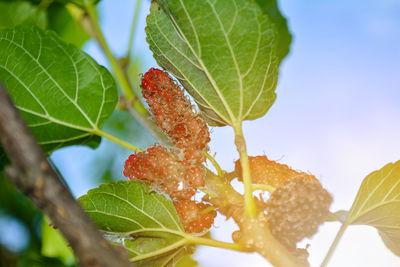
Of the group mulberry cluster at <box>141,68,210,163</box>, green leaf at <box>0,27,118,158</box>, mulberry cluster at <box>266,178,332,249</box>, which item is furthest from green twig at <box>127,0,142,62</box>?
mulberry cluster at <box>266,178,332,249</box>

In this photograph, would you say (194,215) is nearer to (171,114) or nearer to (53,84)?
(171,114)

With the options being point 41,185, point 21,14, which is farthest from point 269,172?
point 21,14

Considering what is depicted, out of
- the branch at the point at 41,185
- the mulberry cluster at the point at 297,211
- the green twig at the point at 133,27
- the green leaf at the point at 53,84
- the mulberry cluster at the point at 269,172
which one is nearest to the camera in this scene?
the branch at the point at 41,185

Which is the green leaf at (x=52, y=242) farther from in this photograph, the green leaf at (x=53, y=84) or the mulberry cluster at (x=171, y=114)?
the mulberry cluster at (x=171, y=114)

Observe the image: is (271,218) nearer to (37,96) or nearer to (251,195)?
(251,195)

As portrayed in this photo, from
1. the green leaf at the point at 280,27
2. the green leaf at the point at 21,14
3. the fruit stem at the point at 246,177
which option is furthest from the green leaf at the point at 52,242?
the fruit stem at the point at 246,177

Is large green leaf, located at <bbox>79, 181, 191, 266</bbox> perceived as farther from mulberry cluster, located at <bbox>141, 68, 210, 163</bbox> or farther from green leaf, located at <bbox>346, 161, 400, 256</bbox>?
green leaf, located at <bbox>346, 161, 400, 256</bbox>
